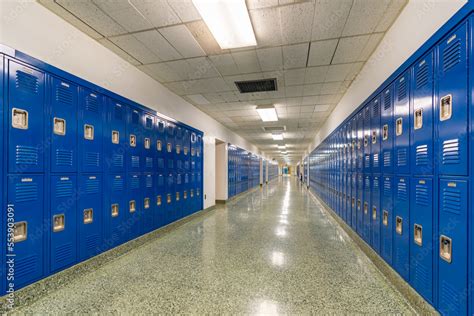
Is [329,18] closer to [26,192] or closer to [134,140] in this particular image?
[134,140]

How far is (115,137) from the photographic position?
3.02 meters

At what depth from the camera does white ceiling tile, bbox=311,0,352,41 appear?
212 centimetres

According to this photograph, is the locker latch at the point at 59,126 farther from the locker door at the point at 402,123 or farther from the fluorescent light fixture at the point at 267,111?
the fluorescent light fixture at the point at 267,111

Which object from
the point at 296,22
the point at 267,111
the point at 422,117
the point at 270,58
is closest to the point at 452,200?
the point at 422,117

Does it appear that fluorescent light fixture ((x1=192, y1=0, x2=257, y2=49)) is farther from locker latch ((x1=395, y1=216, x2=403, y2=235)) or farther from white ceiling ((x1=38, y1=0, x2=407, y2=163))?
locker latch ((x1=395, y1=216, x2=403, y2=235))

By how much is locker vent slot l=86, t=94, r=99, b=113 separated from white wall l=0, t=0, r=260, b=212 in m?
0.25

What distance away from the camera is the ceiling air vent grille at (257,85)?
4008 millimetres

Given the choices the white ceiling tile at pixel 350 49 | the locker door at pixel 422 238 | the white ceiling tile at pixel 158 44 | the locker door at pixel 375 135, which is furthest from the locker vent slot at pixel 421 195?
the white ceiling tile at pixel 158 44

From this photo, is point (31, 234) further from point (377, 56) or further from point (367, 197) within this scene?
point (377, 56)

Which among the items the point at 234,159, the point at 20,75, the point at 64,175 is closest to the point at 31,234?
the point at 64,175

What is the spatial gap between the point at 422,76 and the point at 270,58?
1.93 meters

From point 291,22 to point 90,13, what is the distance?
2.23 metres

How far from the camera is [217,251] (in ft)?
10.6

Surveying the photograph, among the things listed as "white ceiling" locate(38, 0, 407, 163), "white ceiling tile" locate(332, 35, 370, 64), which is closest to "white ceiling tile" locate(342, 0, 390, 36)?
"white ceiling" locate(38, 0, 407, 163)
